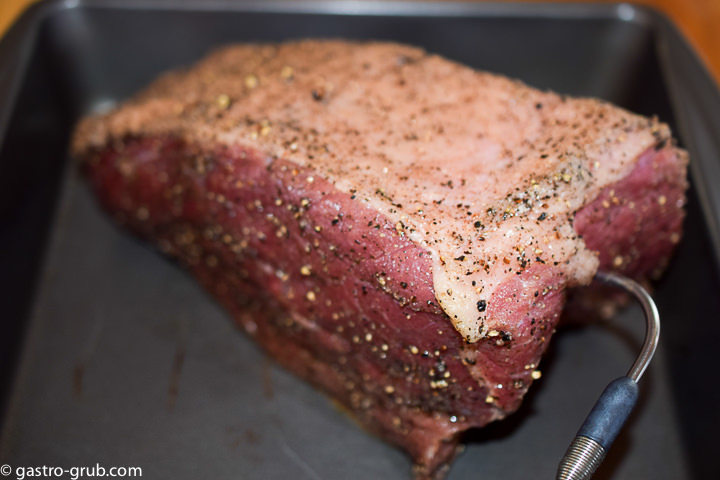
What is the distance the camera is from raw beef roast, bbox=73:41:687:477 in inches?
66.4

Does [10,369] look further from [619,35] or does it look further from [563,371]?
[619,35]

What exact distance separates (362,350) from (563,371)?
75 centimetres

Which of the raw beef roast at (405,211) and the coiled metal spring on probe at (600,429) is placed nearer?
the coiled metal spring on probe at (600,429)

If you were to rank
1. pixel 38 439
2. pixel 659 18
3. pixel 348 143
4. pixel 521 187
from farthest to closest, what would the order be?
pixel 659 18, pixel 38 439, pixel 348 143, pixel 521 187

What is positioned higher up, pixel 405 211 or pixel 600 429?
pixel 405 211

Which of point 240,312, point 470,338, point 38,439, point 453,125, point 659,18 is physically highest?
point 659,18

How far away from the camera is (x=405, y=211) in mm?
1733

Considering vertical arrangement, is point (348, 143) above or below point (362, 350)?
above

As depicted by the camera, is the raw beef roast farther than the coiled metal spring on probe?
Yes

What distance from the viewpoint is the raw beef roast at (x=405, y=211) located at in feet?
5.53

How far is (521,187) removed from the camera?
1751mm

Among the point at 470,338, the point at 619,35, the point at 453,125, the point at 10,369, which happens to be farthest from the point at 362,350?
the point at 619,35

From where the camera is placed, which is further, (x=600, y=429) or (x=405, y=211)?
(x=405, y=211)

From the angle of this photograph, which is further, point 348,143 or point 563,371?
point 563,371
